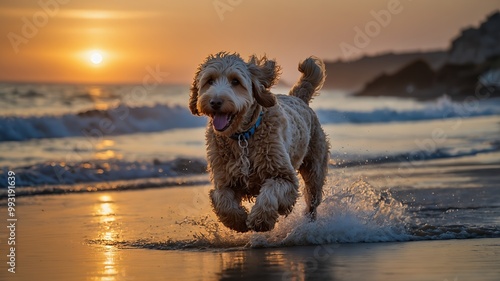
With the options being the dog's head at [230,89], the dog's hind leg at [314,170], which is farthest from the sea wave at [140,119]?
the dog's head at [230,89]

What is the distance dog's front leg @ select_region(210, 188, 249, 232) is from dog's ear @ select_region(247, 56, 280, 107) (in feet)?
2.94

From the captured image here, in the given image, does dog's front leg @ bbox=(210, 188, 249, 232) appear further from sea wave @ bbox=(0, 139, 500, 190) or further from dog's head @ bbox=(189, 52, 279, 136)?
sea wave @ bbox=(0, 139, 500, 190)

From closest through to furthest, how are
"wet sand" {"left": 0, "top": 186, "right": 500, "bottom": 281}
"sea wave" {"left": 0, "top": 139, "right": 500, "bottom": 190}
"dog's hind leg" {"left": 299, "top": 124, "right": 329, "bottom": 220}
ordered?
"wet sand" {"left": 0, "top": 186, "right": 500, "bottom": 281} < "dog's hind leg" {"left": 299, "top": 124, "right": 329, "bottom": 220} < "sea wave" {"left": 0, "top": 139, "right": 500, "bottom": 190}

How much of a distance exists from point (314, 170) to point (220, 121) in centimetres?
243

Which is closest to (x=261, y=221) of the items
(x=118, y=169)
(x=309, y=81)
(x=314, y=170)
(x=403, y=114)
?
(x=314, y=170)

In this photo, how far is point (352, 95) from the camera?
55781mm

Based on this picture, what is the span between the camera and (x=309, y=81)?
1140 centimetres

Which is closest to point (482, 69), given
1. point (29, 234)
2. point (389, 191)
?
point (389, 191)

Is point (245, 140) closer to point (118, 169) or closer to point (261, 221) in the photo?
point (261, 221)

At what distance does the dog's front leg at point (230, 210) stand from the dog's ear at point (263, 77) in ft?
2.94

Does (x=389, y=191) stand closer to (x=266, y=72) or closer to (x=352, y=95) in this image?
(x=266, y=72)

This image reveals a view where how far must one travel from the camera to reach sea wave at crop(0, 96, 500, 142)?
24.6m

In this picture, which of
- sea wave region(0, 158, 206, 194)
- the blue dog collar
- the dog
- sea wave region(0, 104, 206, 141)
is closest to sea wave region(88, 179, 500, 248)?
the dog

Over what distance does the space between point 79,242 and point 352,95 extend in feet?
153
